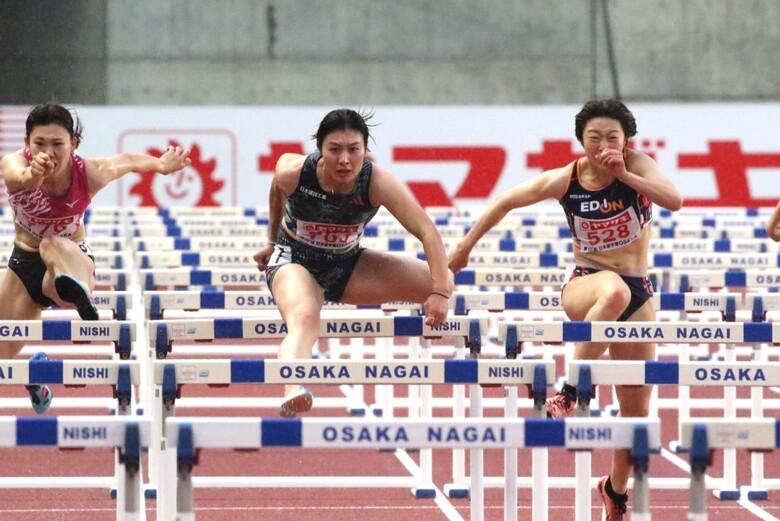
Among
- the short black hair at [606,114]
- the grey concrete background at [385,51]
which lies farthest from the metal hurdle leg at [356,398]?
the grey concrete background at [385,51]

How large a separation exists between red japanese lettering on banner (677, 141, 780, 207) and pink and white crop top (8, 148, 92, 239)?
1224 cm

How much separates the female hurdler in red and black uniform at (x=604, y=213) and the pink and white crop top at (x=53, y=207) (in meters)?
1.84

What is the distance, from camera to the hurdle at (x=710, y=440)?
3.63 m

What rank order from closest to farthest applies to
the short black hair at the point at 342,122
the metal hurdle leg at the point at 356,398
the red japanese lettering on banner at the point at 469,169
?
the short black hair at the point at 342,122 < the metal hurdle leg at the point at 356,398 < the red japanese lettering on banner at the point at 469,169

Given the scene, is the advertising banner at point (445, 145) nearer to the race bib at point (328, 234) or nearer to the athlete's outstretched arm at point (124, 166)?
the athlete's outstretched arm at point (124, 166)

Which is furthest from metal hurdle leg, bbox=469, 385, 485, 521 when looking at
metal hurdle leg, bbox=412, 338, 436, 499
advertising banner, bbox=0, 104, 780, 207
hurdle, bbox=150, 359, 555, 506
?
advertising banner, bbox=0, 104, 780, 207

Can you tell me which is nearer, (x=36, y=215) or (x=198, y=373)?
(x=198, y=373)

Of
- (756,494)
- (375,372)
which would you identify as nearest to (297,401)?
(375,372)

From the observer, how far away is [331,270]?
21.7 ft

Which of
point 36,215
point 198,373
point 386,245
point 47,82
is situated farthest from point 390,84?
point 198,373

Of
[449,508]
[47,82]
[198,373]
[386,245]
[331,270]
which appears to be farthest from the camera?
[47,82]

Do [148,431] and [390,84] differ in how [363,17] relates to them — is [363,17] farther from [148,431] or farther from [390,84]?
[148,431]

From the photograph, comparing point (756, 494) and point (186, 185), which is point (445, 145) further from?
point (756, 494)

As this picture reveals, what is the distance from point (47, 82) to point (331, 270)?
14.0 meters
